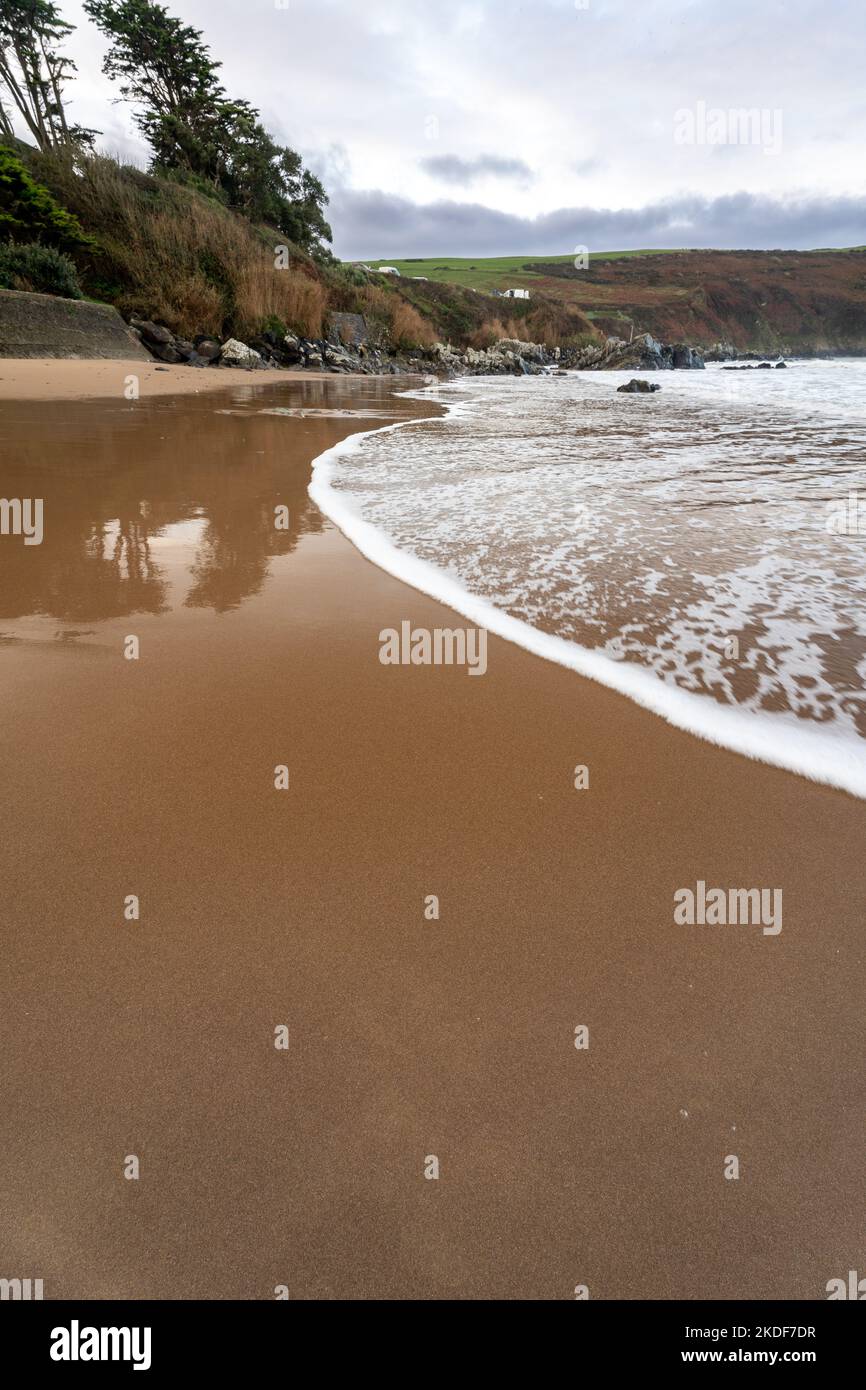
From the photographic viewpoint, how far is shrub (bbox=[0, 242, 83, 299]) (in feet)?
45.0

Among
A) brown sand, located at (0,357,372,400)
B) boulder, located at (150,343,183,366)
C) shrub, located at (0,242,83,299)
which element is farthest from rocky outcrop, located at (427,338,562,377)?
shrub, located at (0,242,83,299)

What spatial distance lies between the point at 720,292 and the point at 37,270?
72.4 metres

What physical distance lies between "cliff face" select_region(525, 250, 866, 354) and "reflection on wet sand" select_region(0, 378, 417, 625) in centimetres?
6259

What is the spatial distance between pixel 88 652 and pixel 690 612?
260 centimetres

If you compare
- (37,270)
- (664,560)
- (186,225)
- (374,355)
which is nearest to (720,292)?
(374,355)

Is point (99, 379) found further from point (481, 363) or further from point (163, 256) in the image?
point (481, 363)

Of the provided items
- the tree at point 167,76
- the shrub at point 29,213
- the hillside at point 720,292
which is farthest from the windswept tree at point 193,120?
the hillside at point 720,292

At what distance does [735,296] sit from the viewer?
67750 millimetres

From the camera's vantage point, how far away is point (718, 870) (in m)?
1.60

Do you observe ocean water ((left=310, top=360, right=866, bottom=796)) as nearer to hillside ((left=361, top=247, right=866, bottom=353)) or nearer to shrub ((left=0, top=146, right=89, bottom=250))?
shrub ((left=0, top=146, right=89, bottom=250))

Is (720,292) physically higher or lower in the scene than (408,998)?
higher

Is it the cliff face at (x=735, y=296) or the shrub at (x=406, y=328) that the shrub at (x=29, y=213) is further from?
the cliff face at (x=735, y=296)
